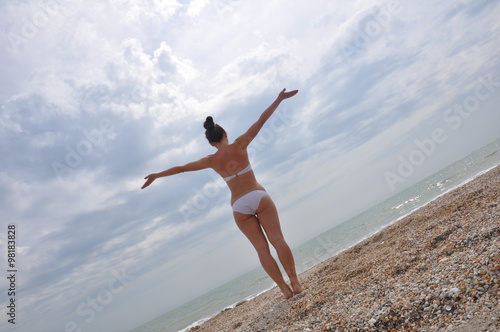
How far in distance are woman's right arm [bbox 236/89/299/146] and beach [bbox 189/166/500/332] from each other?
7.72 feet

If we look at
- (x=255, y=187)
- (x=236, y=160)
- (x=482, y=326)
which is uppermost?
(x=236, y=160)

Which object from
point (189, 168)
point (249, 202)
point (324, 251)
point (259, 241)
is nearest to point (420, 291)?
point (259, 241)

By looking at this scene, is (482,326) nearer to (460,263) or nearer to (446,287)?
(446,287)

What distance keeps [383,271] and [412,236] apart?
5.43 feet

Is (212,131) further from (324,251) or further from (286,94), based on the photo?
(324,251)

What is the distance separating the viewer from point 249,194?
5.05m

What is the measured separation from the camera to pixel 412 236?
5543mm

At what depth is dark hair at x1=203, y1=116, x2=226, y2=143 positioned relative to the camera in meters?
5.28

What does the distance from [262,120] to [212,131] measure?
0.80 metres

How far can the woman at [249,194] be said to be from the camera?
16.6 ft

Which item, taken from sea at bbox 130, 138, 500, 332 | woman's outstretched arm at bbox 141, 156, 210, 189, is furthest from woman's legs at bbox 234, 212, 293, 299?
sea at bbox 130, 138, 500, 332

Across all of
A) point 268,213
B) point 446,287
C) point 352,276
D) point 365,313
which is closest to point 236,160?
point 268,213

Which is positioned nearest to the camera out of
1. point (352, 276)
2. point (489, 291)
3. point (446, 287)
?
point (489, 291)

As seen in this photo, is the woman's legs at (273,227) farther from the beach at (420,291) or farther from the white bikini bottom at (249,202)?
the beach at (420,291)
